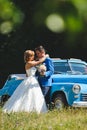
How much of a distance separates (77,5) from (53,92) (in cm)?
1012

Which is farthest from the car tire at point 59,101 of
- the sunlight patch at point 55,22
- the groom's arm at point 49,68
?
the sunlight patch at point 55,22

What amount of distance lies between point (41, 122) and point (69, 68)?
4582mm

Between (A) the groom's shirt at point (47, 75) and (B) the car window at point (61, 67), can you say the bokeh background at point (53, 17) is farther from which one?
(B) the car window at point (61, 67)

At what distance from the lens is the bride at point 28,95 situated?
10.9 meters

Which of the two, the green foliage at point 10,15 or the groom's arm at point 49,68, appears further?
the groom's arm at point 49,68

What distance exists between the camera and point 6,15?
144 cm

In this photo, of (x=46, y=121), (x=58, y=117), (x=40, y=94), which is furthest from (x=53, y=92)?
(x=46, y=121)

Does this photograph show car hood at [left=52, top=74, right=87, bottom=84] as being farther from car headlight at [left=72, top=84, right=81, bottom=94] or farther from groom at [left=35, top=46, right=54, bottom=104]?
groom at [left=35, top=46, right=54, bottom=104]

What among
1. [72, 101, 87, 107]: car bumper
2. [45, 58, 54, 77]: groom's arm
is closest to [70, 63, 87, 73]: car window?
[72, 101, 87, 107]: car bumper

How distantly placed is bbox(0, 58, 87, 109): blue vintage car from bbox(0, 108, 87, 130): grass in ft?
6.53

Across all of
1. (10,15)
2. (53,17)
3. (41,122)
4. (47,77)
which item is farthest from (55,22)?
(47,77)

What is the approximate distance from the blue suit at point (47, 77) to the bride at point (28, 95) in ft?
0.39

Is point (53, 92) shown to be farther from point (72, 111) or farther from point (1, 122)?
point (1, 122)

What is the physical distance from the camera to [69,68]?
1235cm
